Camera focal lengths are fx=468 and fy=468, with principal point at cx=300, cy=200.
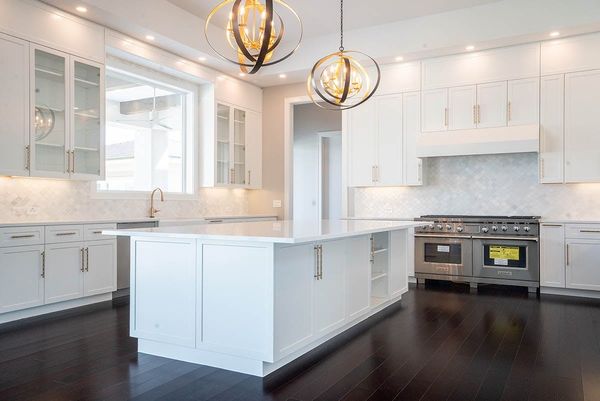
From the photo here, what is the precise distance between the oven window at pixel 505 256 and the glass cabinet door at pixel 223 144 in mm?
3691

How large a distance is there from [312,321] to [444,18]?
14.1 ft

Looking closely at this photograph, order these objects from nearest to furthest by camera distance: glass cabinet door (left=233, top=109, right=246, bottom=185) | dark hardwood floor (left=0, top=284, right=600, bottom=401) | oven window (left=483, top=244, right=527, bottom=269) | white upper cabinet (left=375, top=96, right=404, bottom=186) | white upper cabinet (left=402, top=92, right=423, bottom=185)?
1. dark hardwood floor (left=0, top=284, right=600, bottom=401)
2. oven window (left=483, top=244, right=527, bottom=269)
3. white upper cabinet (left=402, top=92, right=423, bottom=185)
4. white upper cabinet (left=375, top=96, right=404, bottom=186)
5. glass cabinet door (left=233, top=109, right=246, bottom=185)

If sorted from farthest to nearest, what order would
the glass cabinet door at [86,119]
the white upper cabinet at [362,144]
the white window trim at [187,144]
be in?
the white upper cabinet at [362,144] → the white window trim at [187,144] → the glass cabinet door at [86,119]

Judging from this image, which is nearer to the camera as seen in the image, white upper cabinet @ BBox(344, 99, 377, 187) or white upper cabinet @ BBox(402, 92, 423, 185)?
white upper cabinet @ BBox(402, 92, 423, 185)

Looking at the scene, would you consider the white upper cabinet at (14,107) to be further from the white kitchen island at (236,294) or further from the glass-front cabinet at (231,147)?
the glass-front cabinet at (231,147)

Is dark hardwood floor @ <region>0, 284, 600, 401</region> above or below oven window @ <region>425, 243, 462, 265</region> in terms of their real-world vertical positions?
below

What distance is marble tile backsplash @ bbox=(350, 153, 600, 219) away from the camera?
5.64 meters

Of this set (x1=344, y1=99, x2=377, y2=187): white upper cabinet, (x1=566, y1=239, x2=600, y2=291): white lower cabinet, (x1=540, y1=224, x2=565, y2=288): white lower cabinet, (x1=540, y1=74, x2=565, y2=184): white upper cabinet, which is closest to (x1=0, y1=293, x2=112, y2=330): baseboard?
(x1=344, y1=99, x2=377, y2=187): white upper cabinet

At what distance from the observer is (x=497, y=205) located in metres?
6.06

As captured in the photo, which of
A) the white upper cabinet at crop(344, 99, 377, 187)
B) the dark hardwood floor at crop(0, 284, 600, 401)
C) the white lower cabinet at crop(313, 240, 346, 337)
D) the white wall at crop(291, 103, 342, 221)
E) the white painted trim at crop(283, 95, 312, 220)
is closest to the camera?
the dark hardwood floor at crop(0, 284, 600, 401)

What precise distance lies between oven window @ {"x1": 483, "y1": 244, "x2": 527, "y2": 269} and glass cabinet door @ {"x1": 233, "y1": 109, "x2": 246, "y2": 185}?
3.65 metres

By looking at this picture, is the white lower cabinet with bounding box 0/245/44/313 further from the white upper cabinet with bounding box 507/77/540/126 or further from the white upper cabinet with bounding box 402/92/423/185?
the white upper cabinet with bounding box 507/77/540/126

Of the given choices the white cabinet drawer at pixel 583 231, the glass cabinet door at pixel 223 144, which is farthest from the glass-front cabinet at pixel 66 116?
the white cabinet drawer at pixel 583 231

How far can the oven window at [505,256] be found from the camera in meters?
5.47
